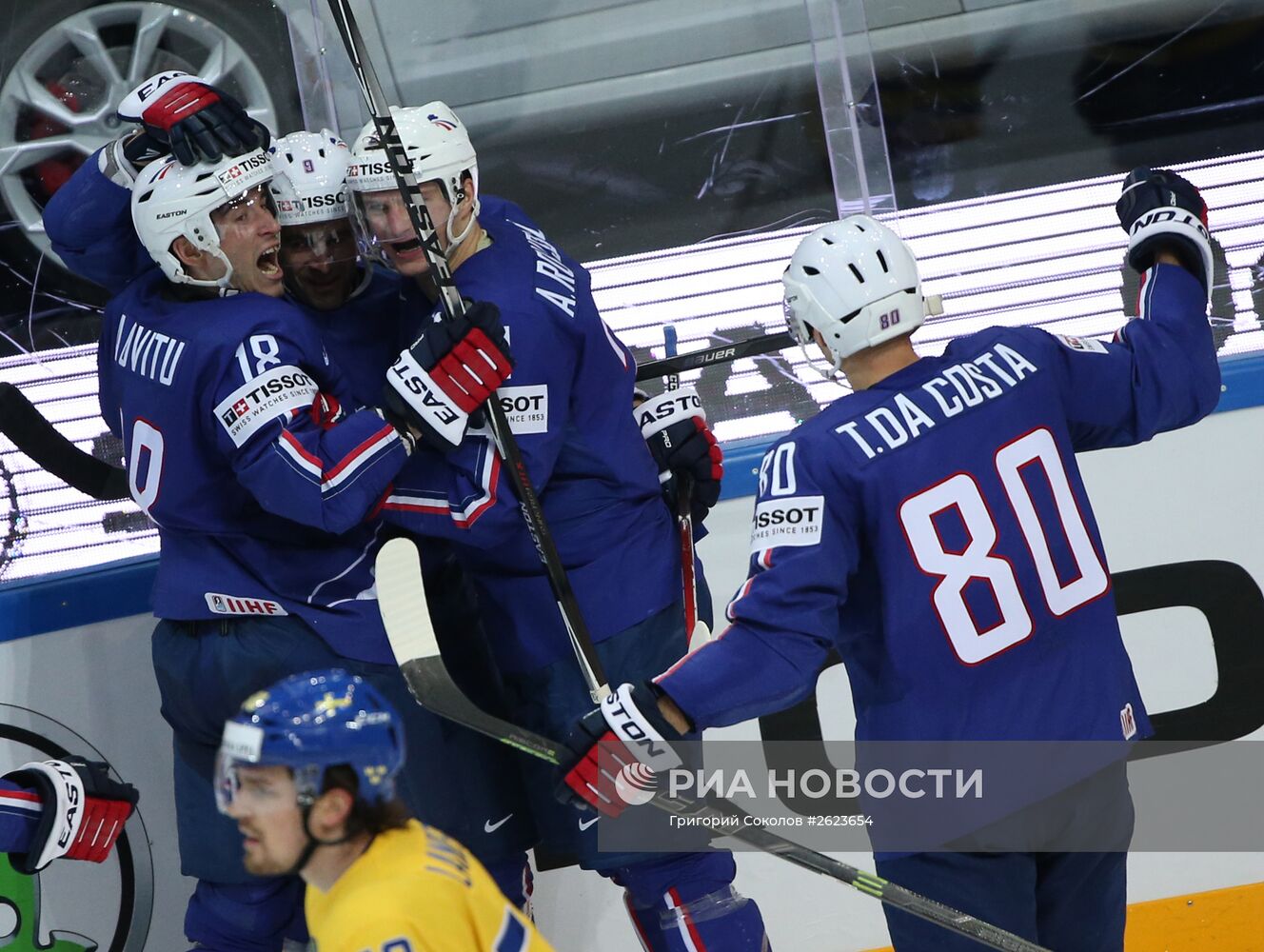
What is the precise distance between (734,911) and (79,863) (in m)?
1.32

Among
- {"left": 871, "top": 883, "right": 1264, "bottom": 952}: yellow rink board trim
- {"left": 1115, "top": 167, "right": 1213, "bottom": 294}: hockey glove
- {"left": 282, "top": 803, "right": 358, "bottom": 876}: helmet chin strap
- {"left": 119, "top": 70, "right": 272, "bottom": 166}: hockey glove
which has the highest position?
{"left": 119, "top": 70, "right": 272, "bottom": 166}: hockey glove

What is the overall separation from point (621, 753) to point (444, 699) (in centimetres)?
33

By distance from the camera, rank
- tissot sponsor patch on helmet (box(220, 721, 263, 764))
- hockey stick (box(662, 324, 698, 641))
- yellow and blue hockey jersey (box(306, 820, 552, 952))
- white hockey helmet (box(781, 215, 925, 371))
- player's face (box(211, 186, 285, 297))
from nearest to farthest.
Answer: yellow and blue hockey jersey (box(306, 820, 552, 952)), tissot sponsor patch on helmet (box(220, 721, 263, 764)), white hockey helmet (box(781, 215, 925, 371)), player's face (box(211, 186, 285, 297)), hockey stick (box(662, 324, 698, 641))

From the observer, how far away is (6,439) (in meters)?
3.18

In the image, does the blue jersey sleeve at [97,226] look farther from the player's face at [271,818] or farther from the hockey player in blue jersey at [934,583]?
the player's face at [271,818]

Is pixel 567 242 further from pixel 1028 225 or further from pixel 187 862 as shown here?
pixel 187 862

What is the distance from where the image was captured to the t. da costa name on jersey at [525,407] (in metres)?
2.49

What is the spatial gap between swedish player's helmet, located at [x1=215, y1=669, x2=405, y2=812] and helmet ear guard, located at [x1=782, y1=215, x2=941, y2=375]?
887 millimetres

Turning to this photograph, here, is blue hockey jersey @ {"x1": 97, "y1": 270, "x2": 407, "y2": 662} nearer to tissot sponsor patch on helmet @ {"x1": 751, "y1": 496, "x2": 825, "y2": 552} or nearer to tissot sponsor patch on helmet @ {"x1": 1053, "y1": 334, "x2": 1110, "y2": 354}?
tissot sponsor patch on helmet @ {"x1": 751, "y1": 496, "x2": 825, "y2": 552}

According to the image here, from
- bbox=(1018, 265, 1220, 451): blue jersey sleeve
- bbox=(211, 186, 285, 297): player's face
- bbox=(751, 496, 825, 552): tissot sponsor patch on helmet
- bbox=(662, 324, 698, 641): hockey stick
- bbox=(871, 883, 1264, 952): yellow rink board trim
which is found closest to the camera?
bbox=(751, 496, 825, 552): tissot sponsor patch on helmet

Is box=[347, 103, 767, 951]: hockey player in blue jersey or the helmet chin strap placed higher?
box=[347, 103, 767, 951]: hockey player in blue jersey

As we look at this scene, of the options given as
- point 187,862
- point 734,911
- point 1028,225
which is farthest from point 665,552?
point 1028,225

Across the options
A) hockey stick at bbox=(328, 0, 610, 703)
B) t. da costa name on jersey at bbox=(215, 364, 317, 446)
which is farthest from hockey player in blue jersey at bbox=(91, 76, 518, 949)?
hockey stick at bbox=(328, 0, 610, 703)

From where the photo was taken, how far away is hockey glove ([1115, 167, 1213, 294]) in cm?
254
